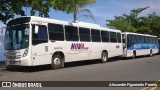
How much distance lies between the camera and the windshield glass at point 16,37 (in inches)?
672

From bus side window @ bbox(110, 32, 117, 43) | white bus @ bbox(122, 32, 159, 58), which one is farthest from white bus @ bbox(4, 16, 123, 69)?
white bus @ bbox(122, 32, 159, 58)

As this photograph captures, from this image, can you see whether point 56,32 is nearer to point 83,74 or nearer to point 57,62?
point 57,62

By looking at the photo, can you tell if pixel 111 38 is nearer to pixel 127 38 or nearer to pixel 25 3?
pixel 127 38

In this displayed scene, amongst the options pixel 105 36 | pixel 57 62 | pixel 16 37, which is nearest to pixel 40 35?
pixel 16 37

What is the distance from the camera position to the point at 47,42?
59.3 ft

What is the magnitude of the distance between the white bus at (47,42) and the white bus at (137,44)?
797 cm

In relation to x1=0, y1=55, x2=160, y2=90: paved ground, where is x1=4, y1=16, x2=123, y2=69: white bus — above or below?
above

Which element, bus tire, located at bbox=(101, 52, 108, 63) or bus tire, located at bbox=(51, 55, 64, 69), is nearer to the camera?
bus tire, located at bbox=(51, 55, 64, 69)

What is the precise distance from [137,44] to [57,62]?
16.1m

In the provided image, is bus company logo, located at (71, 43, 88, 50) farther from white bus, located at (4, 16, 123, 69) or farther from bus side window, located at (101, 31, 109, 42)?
bus side window, located at (101, 31, 109, 42)

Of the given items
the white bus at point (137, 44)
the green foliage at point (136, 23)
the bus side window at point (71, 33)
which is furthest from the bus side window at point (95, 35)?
the green foliage at point (136, 23)

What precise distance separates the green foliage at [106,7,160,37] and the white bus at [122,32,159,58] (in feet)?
43.0

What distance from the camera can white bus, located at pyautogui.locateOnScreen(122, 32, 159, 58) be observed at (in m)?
30.8

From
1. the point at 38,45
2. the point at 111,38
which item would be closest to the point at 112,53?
the point at 111,38
